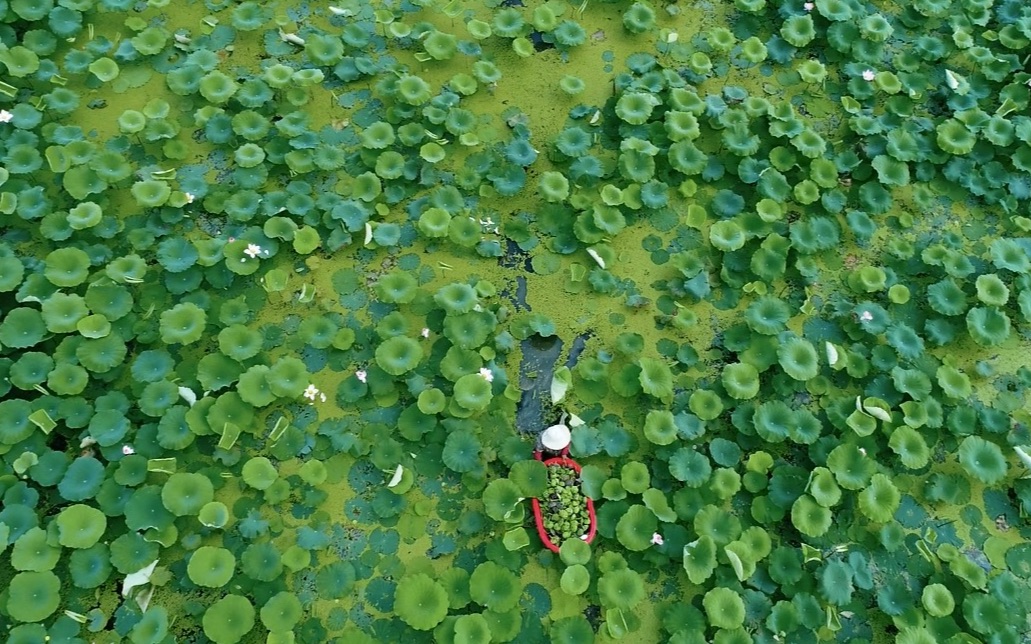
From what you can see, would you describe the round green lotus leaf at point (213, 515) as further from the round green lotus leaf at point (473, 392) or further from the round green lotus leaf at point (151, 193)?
the round green lotus leaf at point (151, 193)

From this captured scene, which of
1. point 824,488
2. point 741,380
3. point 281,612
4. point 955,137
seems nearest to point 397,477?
point 281,612

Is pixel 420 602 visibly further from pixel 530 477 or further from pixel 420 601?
pixel 530 477

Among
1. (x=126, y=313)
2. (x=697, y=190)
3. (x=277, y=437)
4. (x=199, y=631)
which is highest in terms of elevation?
(x=697, y=190)

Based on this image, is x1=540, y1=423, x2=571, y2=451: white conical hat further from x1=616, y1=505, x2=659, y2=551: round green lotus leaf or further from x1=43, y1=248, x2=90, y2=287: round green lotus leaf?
x1=43, y1=248, x2=90, y2=287: round green lotus leaf

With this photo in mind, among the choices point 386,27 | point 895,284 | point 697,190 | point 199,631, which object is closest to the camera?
point 199,631

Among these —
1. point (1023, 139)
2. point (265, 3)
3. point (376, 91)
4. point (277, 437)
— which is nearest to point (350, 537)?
point (277, 437)

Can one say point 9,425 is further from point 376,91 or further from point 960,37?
point 960,37
